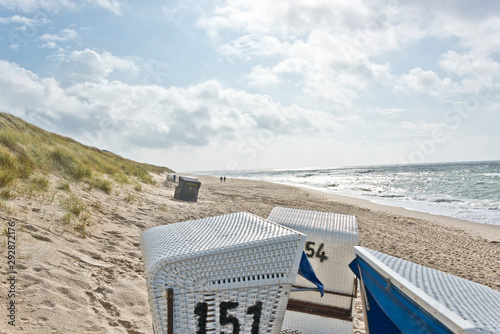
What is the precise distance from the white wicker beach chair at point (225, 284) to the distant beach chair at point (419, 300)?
1.88 feet

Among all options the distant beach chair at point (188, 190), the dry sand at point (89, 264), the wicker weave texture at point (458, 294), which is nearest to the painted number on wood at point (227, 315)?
the wicker weave texture at point (458, 294)

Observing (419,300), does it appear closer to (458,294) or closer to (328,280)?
(458,294)

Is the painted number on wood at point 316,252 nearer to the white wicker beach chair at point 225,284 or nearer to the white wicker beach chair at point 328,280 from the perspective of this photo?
the white wicker beach chair at point 328,280

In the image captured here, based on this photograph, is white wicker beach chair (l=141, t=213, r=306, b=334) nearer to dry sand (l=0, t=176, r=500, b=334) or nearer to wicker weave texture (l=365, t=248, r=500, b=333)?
wicker weave texture (l=365, t=248, r=500, b=333)

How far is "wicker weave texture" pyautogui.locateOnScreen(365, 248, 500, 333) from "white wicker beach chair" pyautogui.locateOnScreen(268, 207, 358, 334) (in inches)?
44.8

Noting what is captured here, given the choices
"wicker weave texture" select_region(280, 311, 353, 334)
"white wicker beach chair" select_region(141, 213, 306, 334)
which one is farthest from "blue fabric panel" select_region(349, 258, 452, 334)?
"wicker weave texture" select_region(280, 311, 353, 334)

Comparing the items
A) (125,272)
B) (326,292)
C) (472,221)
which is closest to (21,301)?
(125,272)

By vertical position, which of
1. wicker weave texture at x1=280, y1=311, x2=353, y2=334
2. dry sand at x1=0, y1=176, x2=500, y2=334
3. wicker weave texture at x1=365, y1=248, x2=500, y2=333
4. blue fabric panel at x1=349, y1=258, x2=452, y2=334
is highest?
wicker weave texture at x1=365, y1=248, x2=500, y2=333

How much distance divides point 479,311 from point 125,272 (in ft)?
12.3

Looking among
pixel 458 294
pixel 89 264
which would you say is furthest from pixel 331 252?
pixel 89 264

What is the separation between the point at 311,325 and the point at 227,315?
192cm

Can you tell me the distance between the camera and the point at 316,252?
11.1 ft

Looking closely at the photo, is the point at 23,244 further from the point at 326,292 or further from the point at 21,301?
the point at 326,292

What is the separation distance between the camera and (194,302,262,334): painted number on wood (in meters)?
1.79
